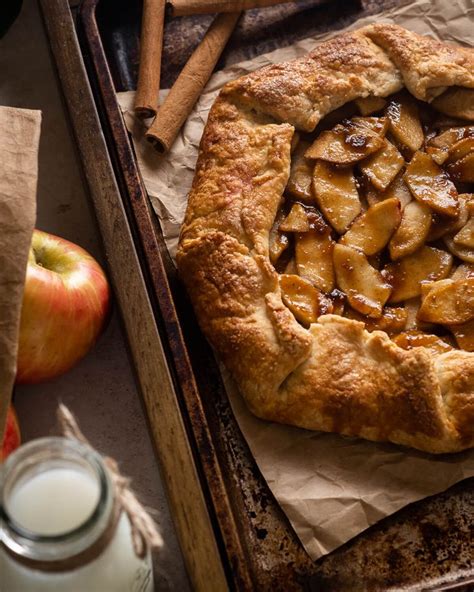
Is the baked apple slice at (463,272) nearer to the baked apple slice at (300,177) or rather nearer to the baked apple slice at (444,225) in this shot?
the baked apple slice at (444,225)

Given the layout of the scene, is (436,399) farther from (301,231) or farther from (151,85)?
(151,85)

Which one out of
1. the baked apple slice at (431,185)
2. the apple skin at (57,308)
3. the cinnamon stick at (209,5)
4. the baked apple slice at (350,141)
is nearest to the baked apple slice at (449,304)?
the baked apple slice at (431,185)

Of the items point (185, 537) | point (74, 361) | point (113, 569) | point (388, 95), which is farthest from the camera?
point (388, 95)

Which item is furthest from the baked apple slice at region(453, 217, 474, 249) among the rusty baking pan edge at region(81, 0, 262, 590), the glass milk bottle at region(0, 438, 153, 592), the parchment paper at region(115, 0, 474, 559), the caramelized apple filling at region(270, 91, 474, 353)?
the glass milk bottle at region(0, 438, 153, 592)

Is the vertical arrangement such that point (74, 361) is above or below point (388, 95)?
below

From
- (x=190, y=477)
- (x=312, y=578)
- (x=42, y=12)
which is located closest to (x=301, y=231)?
(x=190, y=477)

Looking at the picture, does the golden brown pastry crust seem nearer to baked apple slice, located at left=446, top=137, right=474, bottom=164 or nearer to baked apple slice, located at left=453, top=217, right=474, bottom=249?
baked apple slice, located at left=446, top=137, right=474, bottom=164
